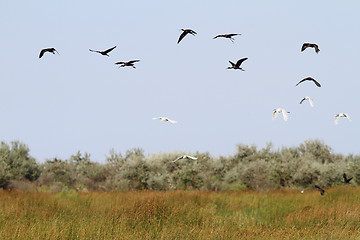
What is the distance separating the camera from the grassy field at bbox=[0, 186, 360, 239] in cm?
1095

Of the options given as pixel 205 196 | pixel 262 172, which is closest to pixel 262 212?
pixel 205 196

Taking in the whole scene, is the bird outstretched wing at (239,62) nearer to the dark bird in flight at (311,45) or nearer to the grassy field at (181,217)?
the dark bird in flight at (311,45)

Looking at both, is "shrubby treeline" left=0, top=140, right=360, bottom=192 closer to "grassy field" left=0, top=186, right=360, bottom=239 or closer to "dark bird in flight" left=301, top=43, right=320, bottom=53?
"grassy field" left=0, top=186, right=360, bottom=239

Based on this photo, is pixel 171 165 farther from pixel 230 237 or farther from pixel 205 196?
pixel 230 237

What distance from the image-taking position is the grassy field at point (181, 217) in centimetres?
1095

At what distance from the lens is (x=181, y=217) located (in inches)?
558

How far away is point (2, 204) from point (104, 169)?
1660 centimetres

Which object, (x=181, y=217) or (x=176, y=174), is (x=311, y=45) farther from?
(x=176, y=174)

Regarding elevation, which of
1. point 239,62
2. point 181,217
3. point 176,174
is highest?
point 239,62

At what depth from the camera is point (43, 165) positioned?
3619 centimetres

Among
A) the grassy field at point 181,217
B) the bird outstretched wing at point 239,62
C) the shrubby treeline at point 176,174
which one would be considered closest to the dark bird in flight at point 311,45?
the bird outstretched wing at point 239,62

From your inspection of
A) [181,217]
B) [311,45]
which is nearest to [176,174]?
[181,217]

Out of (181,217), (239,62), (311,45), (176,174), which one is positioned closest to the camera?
(239,62)

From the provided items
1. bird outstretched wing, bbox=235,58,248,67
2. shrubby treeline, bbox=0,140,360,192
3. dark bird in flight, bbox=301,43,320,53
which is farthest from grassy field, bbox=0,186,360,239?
shrubby treeline, bbox=0,140,360,192
